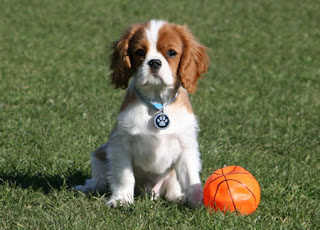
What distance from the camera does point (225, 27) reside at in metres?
14.5

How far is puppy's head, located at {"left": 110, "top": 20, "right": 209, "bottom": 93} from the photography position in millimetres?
4500

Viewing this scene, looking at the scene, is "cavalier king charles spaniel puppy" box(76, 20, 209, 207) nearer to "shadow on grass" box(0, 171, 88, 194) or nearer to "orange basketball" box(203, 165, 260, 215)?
"orange basketball" box(203, 165, 260, 215)

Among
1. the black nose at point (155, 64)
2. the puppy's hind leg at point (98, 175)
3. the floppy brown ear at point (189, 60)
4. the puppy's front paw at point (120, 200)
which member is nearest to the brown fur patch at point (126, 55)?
the black nose at point (155, 64)

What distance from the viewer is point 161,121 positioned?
462 centimetres

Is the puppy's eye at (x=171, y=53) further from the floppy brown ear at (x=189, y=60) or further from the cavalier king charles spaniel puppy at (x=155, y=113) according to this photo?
the floppy brown ear at (x=189, y=60)

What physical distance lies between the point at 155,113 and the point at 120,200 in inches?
31.7

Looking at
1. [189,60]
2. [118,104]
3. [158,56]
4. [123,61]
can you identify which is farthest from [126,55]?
[118,104]

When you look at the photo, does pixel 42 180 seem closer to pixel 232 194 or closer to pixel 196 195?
pixel 196 195

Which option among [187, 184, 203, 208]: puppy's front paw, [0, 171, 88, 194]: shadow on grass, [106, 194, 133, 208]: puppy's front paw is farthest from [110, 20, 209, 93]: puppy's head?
[0, 171, 88, 194]: shadow on grass

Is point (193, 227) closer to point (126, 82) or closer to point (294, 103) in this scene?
point (126, 82)

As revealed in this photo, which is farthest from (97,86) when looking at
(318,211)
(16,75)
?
(318,211)

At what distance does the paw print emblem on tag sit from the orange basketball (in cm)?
62

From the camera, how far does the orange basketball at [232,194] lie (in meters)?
4.44

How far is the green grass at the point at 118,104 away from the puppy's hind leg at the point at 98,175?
21cm
